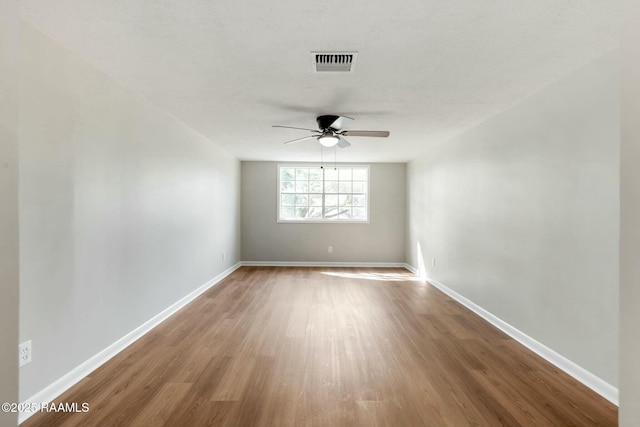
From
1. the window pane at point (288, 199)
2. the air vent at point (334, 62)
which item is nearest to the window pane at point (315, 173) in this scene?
the window pane at point (288, 199)

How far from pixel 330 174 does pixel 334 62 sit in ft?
14.9

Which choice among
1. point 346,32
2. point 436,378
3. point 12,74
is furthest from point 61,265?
point 436,378

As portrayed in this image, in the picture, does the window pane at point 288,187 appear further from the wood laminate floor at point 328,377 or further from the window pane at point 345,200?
the wood laminate floor at point 328,377

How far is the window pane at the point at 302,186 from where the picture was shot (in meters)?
6.62

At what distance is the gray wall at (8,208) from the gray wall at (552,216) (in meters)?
3.01

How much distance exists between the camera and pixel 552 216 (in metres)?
2.42

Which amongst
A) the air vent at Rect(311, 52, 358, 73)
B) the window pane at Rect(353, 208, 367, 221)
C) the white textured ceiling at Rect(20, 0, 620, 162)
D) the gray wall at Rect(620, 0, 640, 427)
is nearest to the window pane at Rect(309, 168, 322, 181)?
the window pane at Rect(353, 208, 367, 221)

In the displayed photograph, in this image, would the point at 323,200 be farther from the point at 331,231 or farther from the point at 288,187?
the point at 288,187

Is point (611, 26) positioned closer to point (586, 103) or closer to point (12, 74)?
point (586, 103)

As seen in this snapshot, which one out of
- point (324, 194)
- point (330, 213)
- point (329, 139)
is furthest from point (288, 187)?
point (329, 139)

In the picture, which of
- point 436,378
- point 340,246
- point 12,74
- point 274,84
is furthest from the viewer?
point 340,246

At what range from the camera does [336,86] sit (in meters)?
2.52

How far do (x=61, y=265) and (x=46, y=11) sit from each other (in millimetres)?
1473

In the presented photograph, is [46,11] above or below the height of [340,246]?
above
